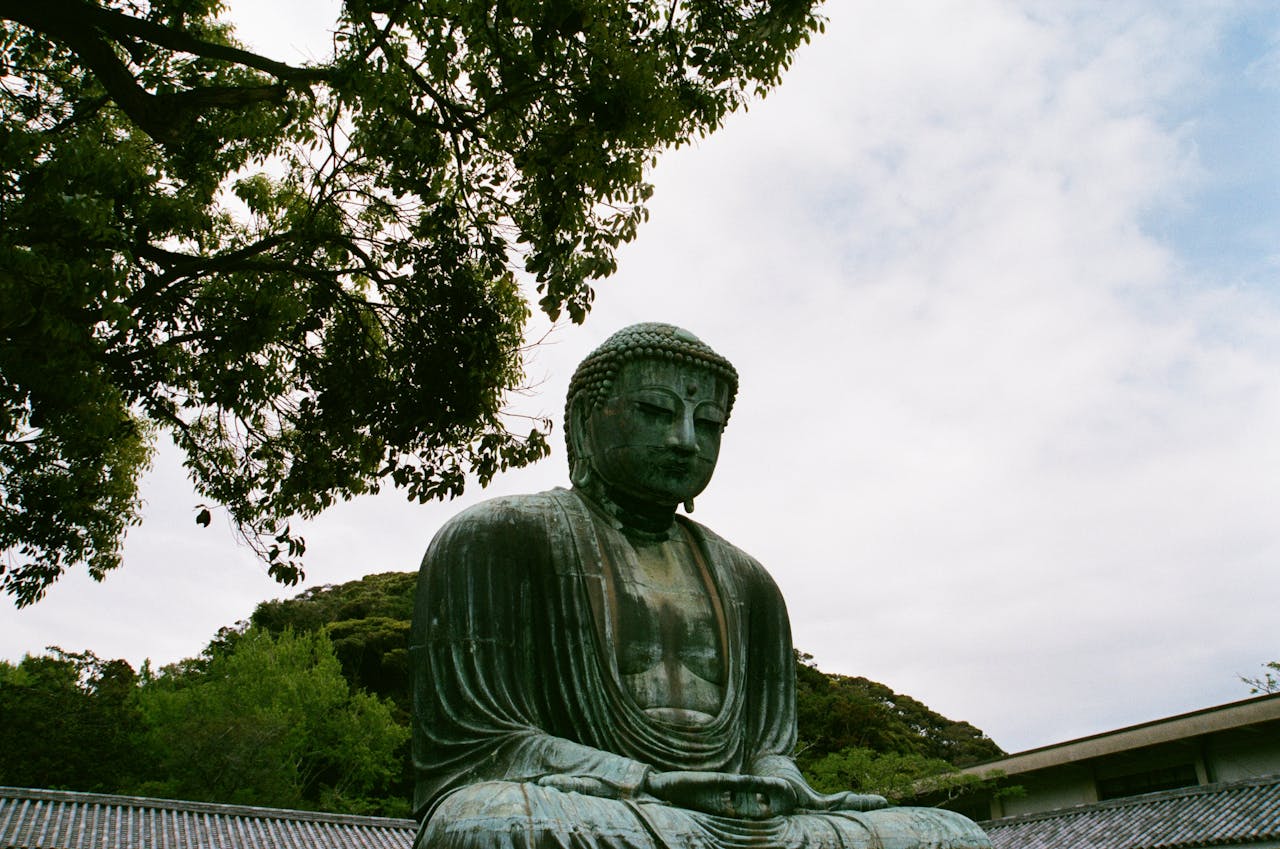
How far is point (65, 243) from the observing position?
21.5ft

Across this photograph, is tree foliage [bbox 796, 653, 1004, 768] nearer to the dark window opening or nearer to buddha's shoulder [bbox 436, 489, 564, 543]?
the dark window opening

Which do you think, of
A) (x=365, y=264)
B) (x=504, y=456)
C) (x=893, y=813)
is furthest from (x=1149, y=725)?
(x=893, y=813)

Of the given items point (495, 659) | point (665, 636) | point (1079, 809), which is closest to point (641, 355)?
point (665, 636)

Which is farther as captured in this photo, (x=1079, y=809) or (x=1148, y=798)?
(x=1079, y=809)

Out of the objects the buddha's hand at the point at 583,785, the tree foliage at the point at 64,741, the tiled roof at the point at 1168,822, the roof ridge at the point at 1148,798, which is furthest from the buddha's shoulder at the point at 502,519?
the tree foliage at the point at 64,741

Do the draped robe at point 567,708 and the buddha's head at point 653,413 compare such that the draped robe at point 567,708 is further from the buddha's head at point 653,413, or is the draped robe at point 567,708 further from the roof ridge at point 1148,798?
the roof ridge at point 1148,798

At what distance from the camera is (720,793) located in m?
3.82

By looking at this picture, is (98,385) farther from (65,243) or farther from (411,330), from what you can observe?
(411,330)

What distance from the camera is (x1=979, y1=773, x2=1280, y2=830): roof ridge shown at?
18.8m

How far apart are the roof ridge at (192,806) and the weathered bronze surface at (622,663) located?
1535 cm

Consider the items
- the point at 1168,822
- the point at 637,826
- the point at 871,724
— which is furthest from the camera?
the point at 871,724

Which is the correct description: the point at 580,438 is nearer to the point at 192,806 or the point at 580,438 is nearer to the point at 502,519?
the point at 502,519

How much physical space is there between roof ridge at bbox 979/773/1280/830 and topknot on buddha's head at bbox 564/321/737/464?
1801 centimetres

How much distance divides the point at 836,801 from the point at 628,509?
5.02 feet
